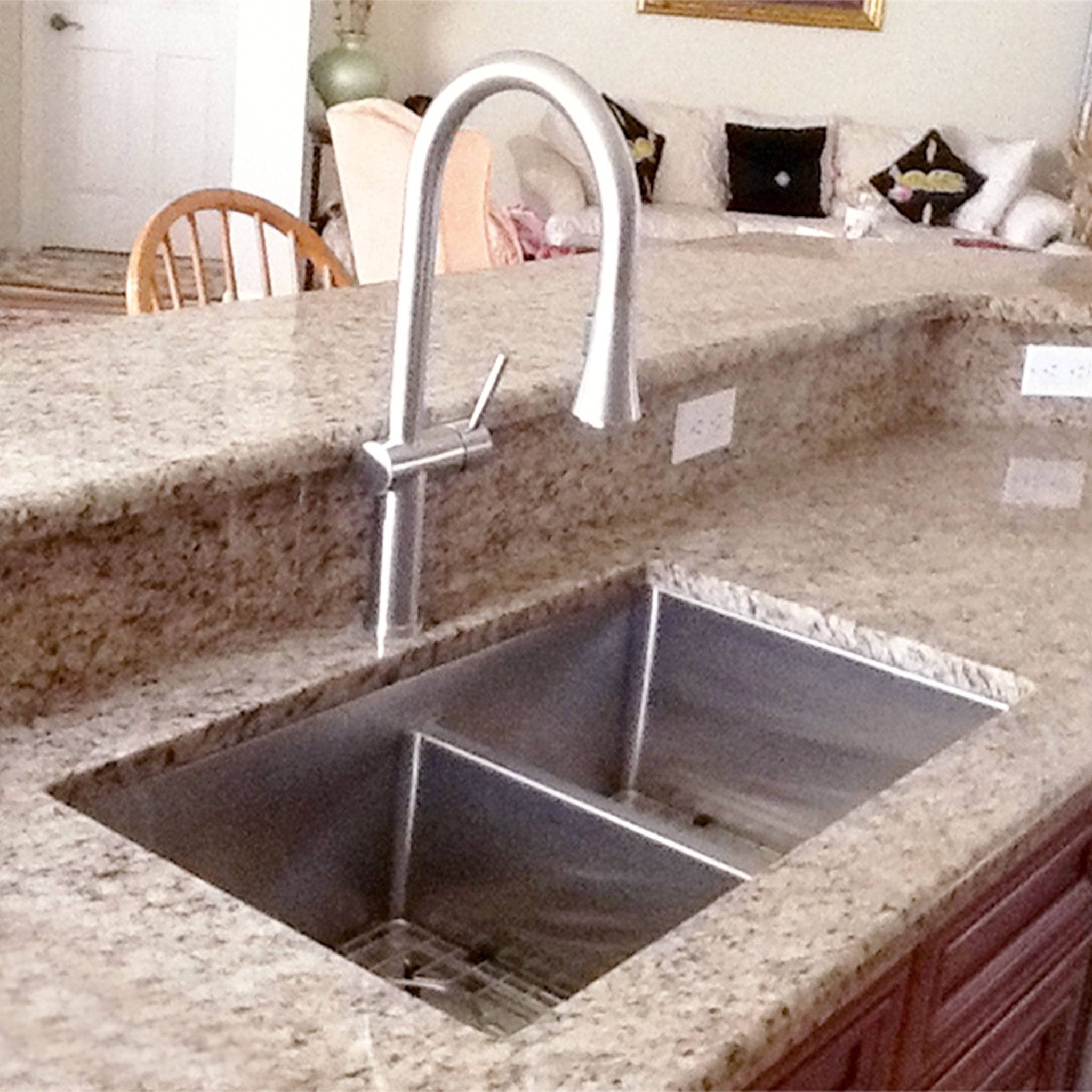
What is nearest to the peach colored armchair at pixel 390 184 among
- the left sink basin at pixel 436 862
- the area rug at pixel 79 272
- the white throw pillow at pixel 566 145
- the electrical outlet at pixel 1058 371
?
the area rug at pixel 79 272

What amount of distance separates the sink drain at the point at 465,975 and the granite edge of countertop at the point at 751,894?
0.23 metres

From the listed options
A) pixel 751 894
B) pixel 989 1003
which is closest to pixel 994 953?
pixel 989 1003

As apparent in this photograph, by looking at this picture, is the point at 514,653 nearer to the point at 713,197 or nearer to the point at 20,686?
the point at 20,686

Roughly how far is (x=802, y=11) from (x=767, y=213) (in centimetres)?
92

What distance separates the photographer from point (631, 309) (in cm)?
109

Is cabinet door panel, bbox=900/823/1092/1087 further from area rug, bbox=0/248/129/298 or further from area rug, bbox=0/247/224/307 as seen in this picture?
area rug, bbox=0/248/129/298

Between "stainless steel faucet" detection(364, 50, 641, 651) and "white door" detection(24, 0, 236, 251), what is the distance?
5.65 meters

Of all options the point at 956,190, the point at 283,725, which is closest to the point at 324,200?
the point at 956,190

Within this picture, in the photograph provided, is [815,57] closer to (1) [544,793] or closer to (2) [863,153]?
(2) [863,153]

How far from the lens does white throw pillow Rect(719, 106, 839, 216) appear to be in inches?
258

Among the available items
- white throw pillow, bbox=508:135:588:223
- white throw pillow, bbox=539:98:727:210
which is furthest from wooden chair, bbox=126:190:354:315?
white throw pillow, bbox=539:98:727:210

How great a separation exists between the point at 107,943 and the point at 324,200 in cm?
579

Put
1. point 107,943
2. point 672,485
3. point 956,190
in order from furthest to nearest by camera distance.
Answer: point 956,190 < point 672,485 < point 107,943

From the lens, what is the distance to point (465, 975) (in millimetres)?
1338
